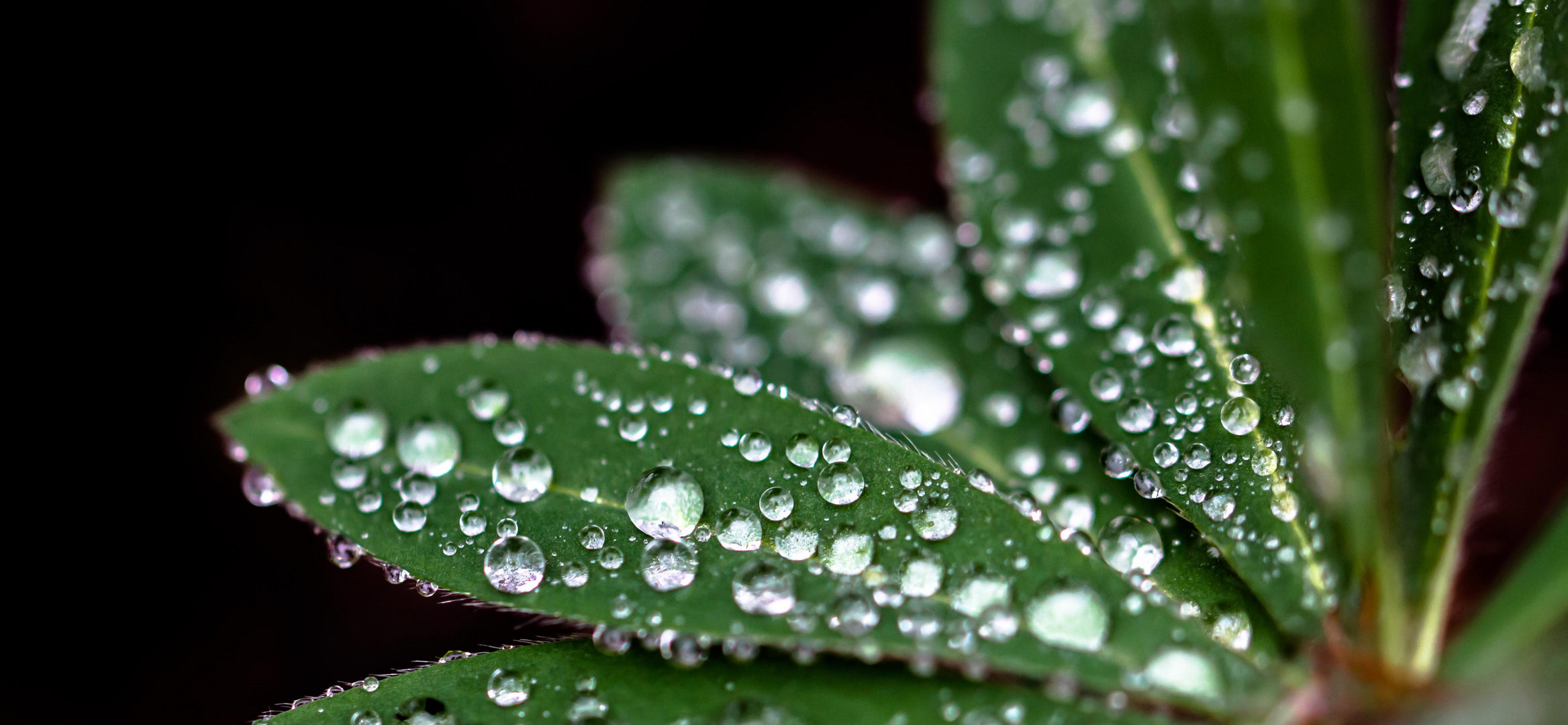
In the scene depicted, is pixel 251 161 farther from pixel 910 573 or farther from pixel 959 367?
pixel 910 573

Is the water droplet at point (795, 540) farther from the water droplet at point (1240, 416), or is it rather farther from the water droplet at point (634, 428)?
the water droplet at point (1240, 416)

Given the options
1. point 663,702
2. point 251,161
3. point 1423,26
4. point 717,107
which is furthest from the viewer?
point 717,107

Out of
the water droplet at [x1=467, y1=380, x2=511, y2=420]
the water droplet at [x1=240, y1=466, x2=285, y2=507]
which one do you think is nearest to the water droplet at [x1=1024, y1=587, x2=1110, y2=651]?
the water droplet at [x1=467, y1=380, x2=511, y2=420]

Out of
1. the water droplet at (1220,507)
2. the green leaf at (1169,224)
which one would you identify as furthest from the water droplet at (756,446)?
the water droplet at (1220,507)

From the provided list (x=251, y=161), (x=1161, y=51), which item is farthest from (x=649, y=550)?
(x=251, y=161)

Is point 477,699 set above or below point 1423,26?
below

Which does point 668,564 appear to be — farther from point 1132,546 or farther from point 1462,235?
point 1462,235
